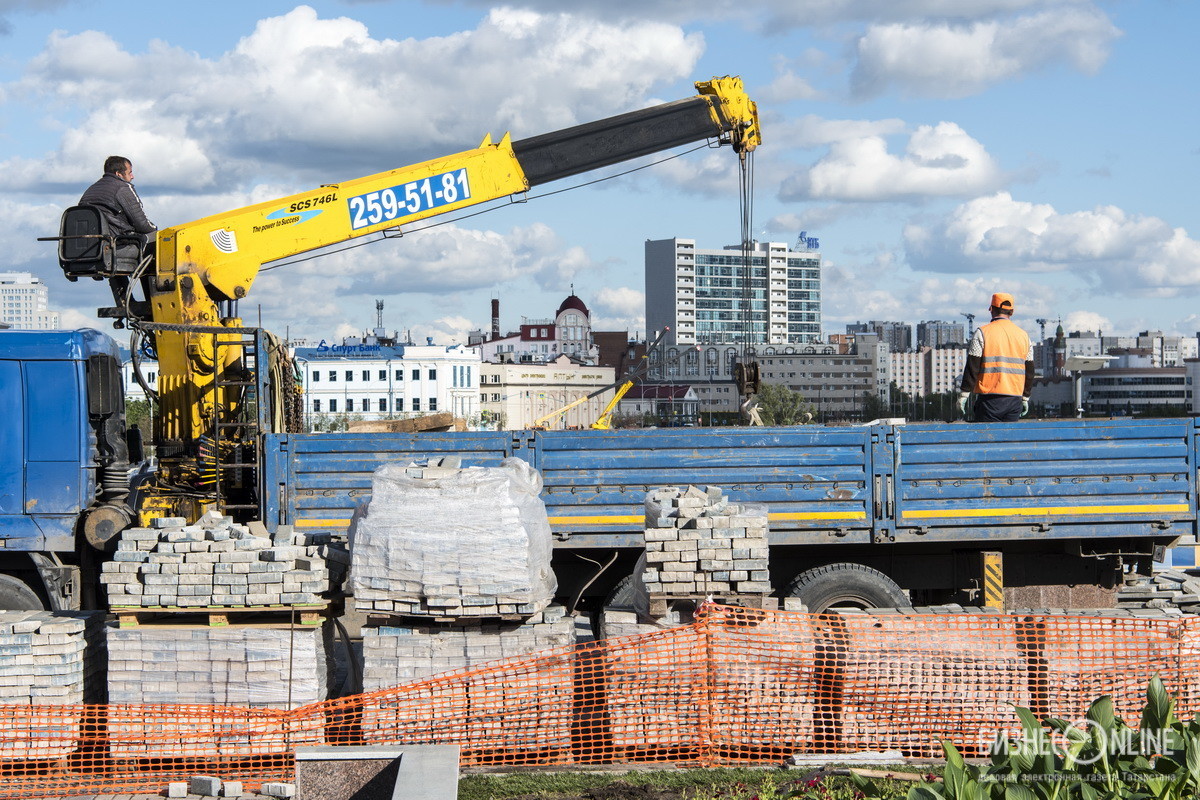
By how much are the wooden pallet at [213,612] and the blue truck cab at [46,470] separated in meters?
1.99

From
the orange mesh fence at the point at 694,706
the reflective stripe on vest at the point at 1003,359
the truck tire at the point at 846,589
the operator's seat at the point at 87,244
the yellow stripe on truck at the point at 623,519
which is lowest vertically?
the orange mesh fence at the point at 694,706

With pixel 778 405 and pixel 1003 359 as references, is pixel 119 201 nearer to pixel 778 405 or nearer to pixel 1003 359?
pixel 1003 359

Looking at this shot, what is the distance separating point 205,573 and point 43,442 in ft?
9.14

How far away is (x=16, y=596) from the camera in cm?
975

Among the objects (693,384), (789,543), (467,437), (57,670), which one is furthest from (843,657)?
(693,384)

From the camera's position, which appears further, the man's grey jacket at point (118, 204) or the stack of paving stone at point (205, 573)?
the man's grey jacket at point (118, 204)

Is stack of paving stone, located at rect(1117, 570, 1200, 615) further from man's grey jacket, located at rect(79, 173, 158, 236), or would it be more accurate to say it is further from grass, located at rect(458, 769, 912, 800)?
man's grey jacket, located at rect(79, 173, 158, 236)

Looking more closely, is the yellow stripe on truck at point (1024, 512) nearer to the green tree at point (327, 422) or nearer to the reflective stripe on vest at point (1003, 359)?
the reflective stripe on vest at point (1003, 359)

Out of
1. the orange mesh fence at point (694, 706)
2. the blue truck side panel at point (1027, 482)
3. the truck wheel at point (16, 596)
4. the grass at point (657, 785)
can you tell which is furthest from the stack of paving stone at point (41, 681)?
the blue truck side panel at point (1027, 482)

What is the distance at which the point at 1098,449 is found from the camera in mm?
10094

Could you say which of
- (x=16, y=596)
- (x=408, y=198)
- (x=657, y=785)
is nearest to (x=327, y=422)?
(x=408, y=198)

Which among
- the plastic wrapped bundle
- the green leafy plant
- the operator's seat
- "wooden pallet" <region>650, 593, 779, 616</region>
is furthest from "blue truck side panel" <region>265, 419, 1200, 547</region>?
the green leafy plant

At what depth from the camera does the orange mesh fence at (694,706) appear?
795 centimetres

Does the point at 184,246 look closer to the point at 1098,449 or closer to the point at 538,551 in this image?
the point at 538,551
